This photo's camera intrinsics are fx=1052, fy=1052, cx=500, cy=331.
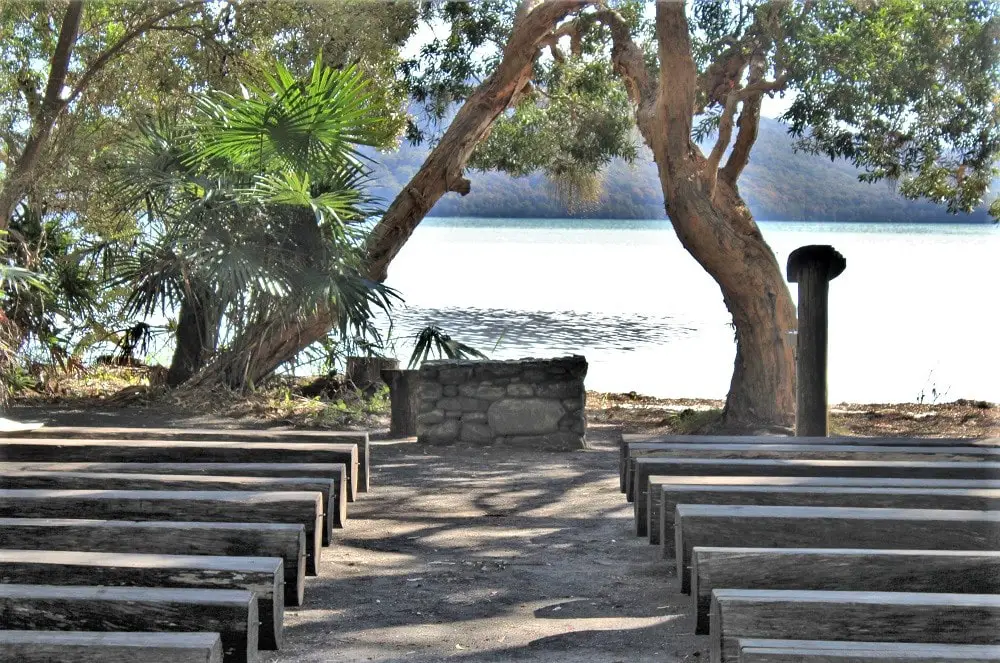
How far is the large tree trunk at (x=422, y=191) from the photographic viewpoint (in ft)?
32.8

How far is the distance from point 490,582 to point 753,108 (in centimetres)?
702

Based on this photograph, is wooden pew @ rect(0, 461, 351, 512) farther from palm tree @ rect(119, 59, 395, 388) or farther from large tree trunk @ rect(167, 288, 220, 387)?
large tree trunk @ rect(167, 288, 220, 387)

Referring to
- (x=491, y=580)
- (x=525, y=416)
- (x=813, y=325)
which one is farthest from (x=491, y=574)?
(x=525, y=416)

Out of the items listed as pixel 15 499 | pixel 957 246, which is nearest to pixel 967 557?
pixel 15 499

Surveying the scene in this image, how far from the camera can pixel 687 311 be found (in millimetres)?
31094

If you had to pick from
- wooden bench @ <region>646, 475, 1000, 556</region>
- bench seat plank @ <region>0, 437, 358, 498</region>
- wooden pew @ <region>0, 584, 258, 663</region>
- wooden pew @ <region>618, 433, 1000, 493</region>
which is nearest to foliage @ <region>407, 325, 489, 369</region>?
wooden pew @ <region>618, 433, 1000, 493</region>

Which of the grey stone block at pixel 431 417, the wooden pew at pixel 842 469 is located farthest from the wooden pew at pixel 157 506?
the grey stone block at pixel 431 417

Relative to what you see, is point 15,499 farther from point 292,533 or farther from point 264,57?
point 264,57

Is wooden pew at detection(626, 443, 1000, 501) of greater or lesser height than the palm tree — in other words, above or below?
below

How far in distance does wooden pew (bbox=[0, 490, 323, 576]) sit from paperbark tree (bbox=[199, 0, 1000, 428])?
5.83 meters

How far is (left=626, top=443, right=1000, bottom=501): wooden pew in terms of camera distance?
4.26 m

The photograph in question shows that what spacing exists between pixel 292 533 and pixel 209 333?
7.55 meters

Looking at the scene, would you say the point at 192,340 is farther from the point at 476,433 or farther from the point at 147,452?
the point at 147,452

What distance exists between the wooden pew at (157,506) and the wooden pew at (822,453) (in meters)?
1.50
